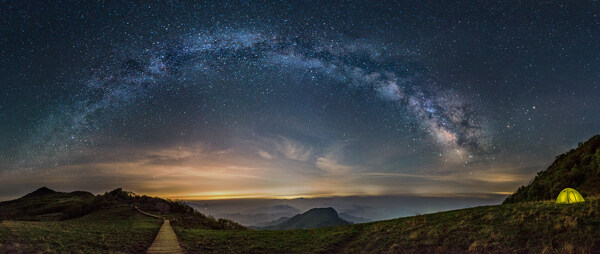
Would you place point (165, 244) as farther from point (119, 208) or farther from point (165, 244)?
point (119, 208)

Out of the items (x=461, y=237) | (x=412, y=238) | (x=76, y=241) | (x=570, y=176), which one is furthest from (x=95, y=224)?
(x=570, y=176)

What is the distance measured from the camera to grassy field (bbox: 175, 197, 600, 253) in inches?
529

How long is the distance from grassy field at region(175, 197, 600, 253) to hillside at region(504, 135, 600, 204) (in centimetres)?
2435

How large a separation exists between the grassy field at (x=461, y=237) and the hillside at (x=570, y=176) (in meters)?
24.4

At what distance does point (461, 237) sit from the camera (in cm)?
1602

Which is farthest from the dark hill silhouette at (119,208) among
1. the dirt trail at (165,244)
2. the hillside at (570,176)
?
the hillside at (570,176)

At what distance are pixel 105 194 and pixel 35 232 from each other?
100 feet

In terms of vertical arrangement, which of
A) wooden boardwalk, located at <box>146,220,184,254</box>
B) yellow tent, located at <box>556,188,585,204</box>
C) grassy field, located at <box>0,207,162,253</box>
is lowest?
wooden boardwalk, located at <box>146,220,184,254</box>

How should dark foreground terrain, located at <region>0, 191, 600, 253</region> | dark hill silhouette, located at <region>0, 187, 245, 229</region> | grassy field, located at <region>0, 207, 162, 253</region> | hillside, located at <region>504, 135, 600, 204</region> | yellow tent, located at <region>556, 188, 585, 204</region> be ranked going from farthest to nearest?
hillside, located at <region>504, 135, 600, 204</region> → dark hill silhouette, located at <region>0, 187, 245, 229</region> → yellow tent, located at <region>556, 188, 585, 204</region> → grassy field, located at <region>0, 207, 162, 253</region> → dark foreground terrain, located at <region>0, 191, 600, 253</region>

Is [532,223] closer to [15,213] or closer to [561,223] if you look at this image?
[561,223]

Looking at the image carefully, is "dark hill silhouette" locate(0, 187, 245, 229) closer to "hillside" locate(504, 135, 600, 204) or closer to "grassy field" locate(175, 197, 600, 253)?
"grassy field" locate(175, 197, 600, 253)

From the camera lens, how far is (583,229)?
1378 cm

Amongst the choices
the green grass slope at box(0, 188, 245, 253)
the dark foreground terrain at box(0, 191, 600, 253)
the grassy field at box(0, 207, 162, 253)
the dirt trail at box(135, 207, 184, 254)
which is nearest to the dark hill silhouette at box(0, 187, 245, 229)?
the green grass slope at box(0, 188, 245, 253)

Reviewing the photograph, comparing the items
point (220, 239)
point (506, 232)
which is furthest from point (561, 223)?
point (220, 239)
